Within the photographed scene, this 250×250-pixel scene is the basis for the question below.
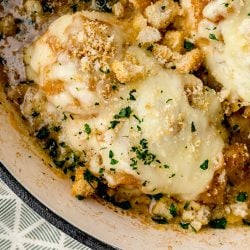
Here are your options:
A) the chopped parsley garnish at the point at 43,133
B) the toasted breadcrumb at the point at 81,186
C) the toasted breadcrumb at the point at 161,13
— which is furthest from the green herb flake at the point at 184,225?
the toasted breadcrumb at the point at 161,13

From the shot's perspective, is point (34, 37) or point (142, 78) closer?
point (142, 78)

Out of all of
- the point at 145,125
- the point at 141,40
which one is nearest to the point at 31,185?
the point at 145,125

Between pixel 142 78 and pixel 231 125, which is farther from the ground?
pixel 142 78

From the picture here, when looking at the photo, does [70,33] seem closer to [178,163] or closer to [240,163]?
[178,163]

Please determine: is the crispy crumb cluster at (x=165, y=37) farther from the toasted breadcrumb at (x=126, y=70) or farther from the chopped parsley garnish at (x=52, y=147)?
the chopped parsley garnish at (x=52, y=147)

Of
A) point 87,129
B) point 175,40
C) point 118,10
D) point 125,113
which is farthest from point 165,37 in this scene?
point 87,129

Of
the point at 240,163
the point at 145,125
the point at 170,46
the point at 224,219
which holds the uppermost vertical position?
the point at 170,46

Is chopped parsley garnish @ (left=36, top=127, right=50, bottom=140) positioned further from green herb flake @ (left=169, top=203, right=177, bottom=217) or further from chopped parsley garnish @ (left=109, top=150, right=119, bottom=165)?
green herb flake @ (left=169, top=203, right=177, bottom=217)

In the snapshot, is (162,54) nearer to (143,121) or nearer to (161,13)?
(161,13)
